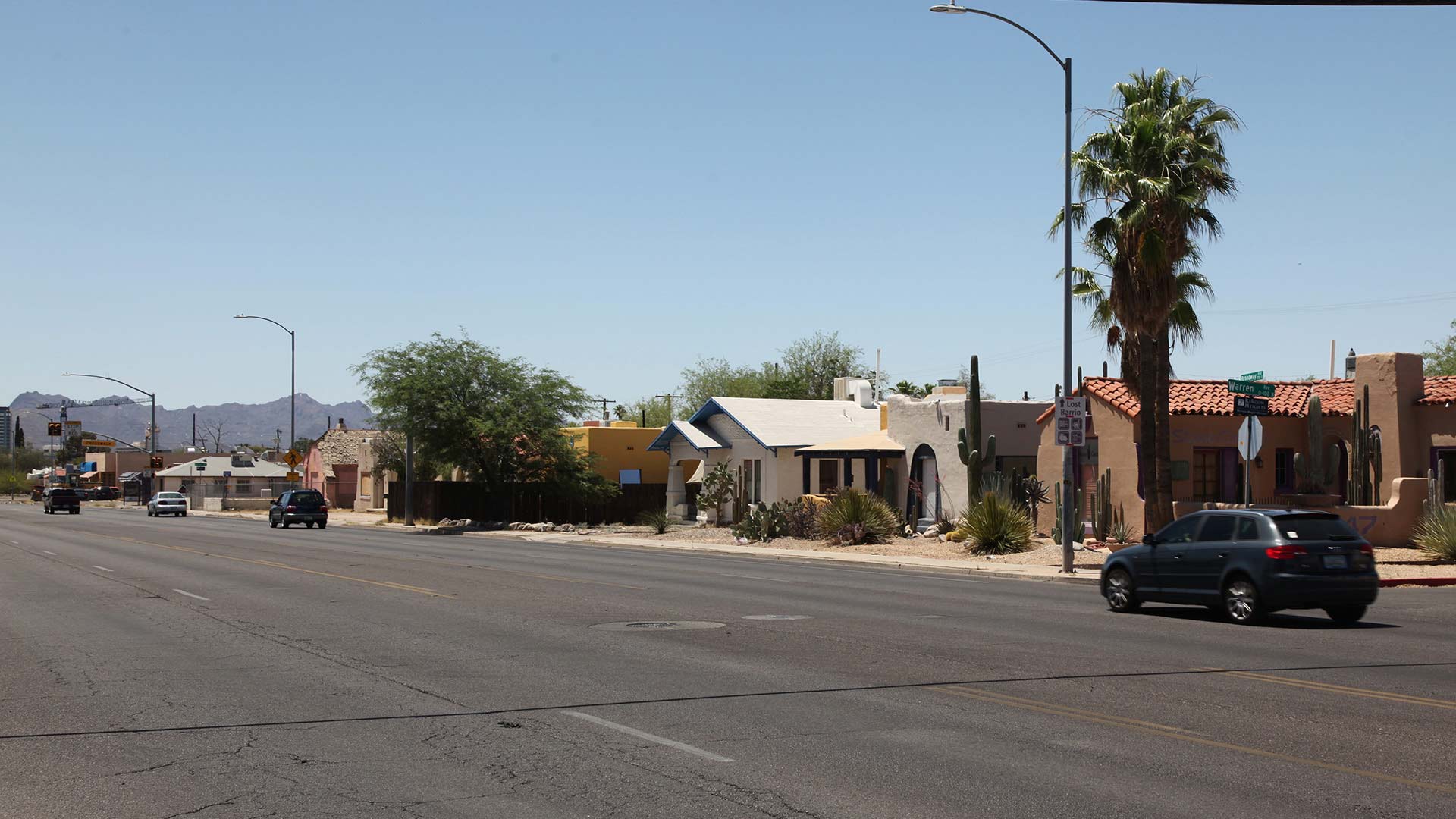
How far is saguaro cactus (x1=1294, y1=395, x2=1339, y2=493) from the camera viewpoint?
3294 cm

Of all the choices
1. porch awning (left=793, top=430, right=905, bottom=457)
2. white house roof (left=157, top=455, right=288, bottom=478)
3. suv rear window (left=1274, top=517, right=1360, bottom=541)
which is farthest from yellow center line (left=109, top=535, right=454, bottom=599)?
white house roof (left=157, top=455, right=288, bottom=478)

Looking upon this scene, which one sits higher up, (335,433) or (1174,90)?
(1174,90)

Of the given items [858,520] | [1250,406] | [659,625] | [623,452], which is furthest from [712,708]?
[623,452]

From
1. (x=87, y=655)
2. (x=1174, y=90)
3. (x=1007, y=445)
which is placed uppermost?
(x=1174, y=90)

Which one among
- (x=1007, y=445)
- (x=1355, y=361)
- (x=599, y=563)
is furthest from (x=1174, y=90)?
(x=599, y=563)

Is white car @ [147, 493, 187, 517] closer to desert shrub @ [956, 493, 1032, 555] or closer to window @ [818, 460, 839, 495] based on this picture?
window @ [818, 460, 839, 495]

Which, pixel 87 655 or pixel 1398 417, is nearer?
pixel 87 655

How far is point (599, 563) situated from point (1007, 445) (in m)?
16.1

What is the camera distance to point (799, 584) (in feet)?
80.8

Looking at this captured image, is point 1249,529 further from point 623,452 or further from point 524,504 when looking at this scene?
point 623,452

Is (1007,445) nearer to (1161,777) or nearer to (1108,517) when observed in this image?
(1108,517)

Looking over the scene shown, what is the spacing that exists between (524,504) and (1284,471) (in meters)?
32.0

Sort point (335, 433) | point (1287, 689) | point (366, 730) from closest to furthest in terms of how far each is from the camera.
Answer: point (366, 730)
point (1287, 689)
point (335, 433)

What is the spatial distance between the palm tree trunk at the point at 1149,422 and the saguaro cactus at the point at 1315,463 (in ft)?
15.8
